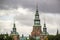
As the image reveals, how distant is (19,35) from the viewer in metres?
190

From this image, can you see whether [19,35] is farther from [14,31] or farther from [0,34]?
[0,34]

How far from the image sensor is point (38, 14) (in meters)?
190

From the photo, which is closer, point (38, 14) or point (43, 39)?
point (43, 39)

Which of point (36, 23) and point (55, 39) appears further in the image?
point (36, 23)

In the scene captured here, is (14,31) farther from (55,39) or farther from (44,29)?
(55,39)

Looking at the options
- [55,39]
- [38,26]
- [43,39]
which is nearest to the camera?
[55,39]

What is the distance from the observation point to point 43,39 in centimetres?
17438

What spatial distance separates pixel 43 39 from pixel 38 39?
8.91 metres

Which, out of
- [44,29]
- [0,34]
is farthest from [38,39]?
[0,34]

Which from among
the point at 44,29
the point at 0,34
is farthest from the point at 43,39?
the point at 0,34

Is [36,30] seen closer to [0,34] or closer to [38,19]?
[38,19]

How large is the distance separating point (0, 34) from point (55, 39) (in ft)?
59.1

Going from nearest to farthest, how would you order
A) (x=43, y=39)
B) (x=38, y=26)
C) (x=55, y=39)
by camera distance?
(x=55, y=39) → (x=43, y=39) → (x=38, y=26)

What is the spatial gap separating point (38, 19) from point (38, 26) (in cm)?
368
